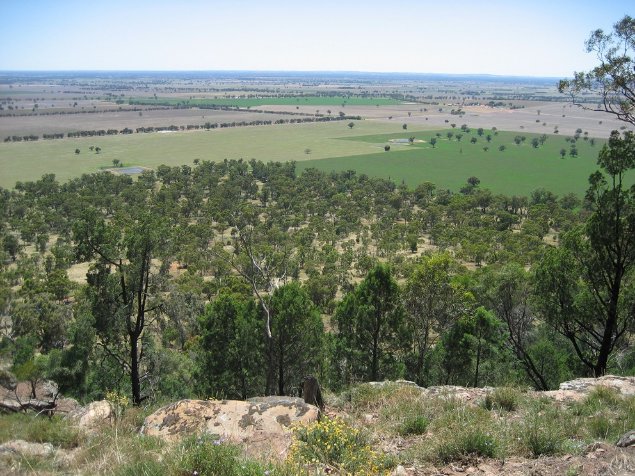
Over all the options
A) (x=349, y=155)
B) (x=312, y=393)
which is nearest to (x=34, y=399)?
(x=312, y=393)

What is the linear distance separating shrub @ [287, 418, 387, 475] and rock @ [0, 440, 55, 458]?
3.81 m

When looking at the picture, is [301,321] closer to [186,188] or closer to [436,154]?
[186,188]

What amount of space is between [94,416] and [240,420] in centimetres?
332

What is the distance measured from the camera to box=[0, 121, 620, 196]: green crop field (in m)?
112

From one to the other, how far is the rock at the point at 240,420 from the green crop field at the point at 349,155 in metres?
103

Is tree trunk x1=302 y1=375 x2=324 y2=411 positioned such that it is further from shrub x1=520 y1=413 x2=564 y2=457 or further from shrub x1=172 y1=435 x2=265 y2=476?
shrub x1=520 y1=413 x2=564 y2=457

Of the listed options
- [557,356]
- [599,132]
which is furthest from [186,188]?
[599,132]

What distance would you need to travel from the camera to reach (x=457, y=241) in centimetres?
Answer: 6988

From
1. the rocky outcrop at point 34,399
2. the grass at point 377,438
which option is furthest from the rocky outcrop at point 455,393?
the rocky outcrop at point 34,399

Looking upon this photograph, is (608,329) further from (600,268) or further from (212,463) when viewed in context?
(212,463)

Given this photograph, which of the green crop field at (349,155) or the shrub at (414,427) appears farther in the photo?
the green crop field at (349,155)

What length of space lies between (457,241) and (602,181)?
56.0 m

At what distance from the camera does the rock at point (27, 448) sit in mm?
7275

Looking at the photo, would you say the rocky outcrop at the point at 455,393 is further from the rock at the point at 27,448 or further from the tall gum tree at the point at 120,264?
the tall gum tree at the point at 120,264
